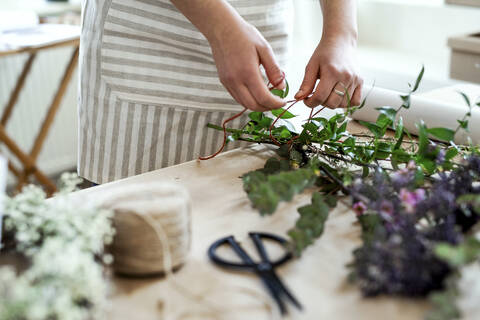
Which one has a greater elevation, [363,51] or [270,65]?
[270,65]

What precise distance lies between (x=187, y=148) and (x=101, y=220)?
529 mm

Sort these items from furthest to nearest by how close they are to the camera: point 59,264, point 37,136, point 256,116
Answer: point 37,136
point 256,116
point 59,264

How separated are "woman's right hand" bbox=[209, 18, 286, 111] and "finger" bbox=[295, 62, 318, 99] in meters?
0.07

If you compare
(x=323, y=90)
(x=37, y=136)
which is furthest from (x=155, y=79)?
(x=37, y=136)

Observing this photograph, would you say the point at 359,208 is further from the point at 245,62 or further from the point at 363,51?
the point at 363,51

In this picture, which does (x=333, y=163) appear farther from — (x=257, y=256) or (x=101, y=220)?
(x=101, y=220)

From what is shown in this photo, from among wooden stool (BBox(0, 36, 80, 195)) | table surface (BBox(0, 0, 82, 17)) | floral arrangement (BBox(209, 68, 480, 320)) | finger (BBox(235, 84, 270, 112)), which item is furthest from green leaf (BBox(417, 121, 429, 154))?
table surface (BBox(0, 0, 82, 17))

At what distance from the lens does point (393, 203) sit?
1.94 feet

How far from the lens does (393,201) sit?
61 cm

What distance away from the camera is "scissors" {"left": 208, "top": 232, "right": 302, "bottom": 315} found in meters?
0.48

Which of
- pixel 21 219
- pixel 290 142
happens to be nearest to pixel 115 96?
pixel 290 142

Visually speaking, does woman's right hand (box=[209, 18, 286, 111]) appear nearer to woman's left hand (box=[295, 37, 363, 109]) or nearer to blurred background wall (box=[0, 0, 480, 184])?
woman's left hand (box=[295, 37, 363, 109])

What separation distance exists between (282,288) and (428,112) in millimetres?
572

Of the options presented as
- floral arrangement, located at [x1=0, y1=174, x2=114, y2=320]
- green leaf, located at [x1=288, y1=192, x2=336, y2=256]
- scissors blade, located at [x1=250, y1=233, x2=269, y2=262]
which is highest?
floral arrangement, located at [x1=0, y1=174, x2=114, y2=320]
